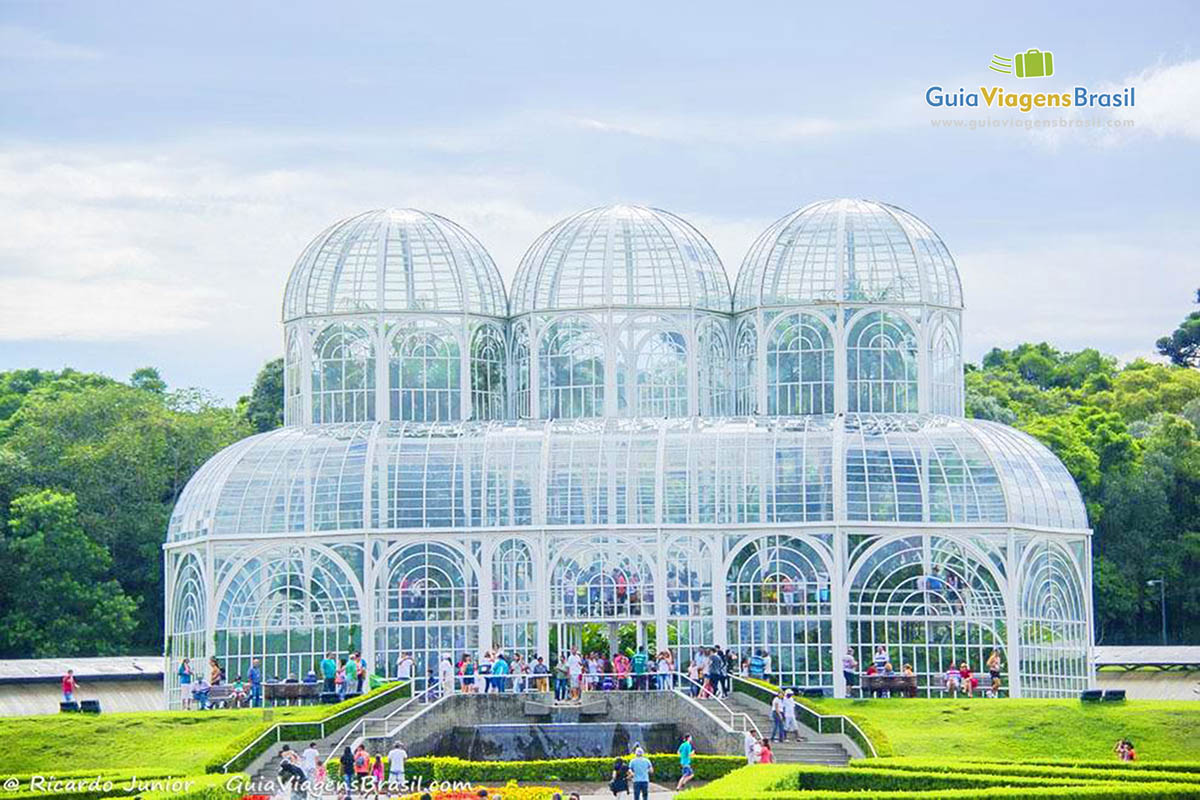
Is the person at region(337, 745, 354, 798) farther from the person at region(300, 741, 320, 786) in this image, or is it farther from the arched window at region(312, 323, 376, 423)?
the arched window at region(312, 323, 376, 423)

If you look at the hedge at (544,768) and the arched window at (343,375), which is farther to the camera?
the arched window at (343,375)

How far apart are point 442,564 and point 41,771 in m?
15.5

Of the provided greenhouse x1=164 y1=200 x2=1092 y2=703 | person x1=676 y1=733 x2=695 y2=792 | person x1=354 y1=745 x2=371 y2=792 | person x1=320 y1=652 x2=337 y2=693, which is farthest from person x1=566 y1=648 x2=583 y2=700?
person x1=354 y1=745 x2=371 y2=792

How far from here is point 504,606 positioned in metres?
70.9

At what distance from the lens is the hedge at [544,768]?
57.9 m

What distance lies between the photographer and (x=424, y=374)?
77.9 m

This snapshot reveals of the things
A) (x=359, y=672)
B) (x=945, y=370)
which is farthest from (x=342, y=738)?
(x=945, y=370)

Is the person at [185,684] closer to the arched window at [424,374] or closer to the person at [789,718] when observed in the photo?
the arched window at [424,374]

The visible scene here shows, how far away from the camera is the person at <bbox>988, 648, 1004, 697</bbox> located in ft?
223

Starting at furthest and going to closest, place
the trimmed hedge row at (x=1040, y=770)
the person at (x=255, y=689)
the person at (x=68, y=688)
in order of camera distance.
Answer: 1. the person at (x=68, y=688)
2. the person at (x=255, y=689)
3. the trimmed hedge row at (x=1040, y=770)

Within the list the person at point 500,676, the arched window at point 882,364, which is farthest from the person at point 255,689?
the arched window at point 882,364

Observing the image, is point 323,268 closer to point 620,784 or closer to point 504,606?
point 504,606

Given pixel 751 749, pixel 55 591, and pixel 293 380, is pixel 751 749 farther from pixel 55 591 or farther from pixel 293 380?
pixel 55 591

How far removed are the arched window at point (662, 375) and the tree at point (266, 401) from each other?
35698 millimetres
